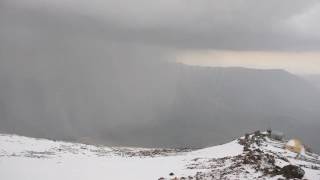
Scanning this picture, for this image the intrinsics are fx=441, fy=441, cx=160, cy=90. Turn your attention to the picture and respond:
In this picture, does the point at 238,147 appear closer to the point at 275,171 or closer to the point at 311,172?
the point at 311,172

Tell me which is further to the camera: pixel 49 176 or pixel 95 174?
pixel 95 174

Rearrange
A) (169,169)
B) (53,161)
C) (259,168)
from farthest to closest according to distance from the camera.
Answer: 1. (53,161)
2. (169,169)
3. (259,168)

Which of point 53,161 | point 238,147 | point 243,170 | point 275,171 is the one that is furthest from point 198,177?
point 238,147

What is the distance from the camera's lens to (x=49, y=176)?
113 ft

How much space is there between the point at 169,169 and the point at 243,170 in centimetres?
899

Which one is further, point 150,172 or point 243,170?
point 150,172

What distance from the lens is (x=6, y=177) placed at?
33.1 meters

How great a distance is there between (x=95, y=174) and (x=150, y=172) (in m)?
4.83

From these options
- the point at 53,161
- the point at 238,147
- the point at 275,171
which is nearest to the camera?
the point at 275,171

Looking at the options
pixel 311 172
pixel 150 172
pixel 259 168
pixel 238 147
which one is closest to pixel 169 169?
pixel 150 172

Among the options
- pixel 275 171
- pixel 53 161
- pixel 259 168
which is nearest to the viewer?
pixel 275 171

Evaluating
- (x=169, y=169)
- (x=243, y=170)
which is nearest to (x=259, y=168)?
(x=243, y=170)

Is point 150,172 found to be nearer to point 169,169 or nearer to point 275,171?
point 169,169

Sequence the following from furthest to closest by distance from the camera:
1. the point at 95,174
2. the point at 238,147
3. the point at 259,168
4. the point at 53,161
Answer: the point at 238,147
the point at 53,161
the point at 95,174
the point at 259,168
